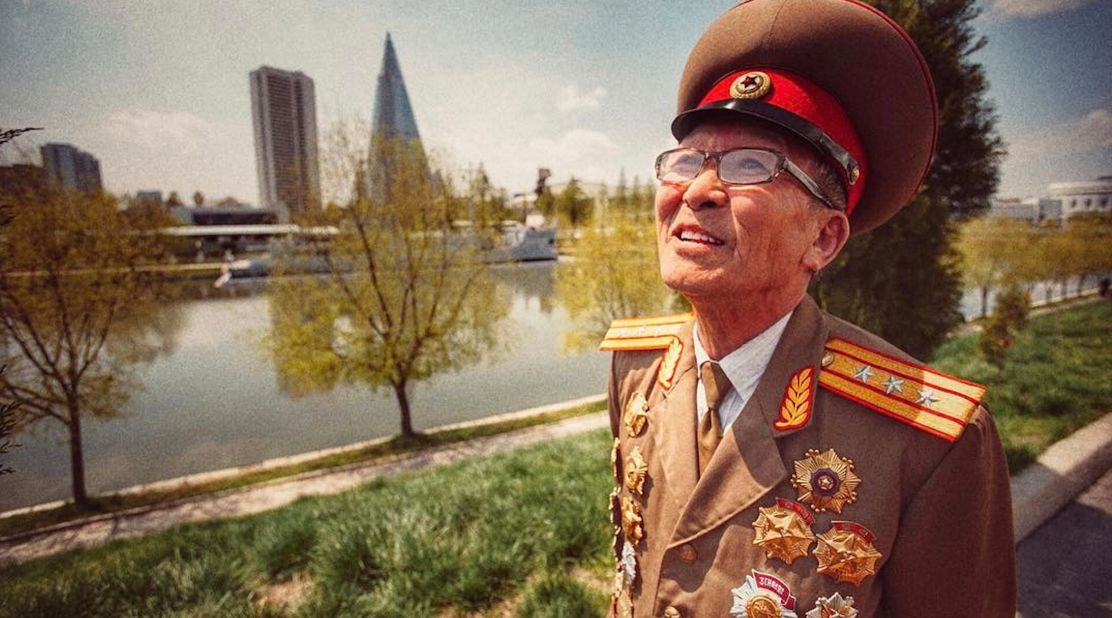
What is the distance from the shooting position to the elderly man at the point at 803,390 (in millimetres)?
1225

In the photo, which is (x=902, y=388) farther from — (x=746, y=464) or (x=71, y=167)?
(x=71, y=167)

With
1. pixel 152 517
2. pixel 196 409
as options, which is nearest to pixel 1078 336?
pixel 152 517

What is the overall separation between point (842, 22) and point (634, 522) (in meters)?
1.55

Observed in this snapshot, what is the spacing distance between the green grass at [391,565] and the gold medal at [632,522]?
5.75 ft

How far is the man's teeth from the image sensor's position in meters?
1.23

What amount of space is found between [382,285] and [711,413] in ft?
45.1

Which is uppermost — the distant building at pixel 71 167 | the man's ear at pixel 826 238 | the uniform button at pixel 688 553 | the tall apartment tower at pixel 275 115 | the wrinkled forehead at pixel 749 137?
the tall apartment tower at pixel 275 115

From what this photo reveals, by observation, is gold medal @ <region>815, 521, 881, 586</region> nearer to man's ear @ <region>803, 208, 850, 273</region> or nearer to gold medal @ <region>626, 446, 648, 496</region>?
gold medal @ <region>626, 446, 648, 496</region>

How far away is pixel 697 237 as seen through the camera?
125cm

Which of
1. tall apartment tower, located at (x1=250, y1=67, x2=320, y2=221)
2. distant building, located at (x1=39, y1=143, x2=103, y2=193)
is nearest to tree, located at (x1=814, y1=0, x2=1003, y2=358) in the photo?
distant building, located at (x1=39, y1=143, x2=103, y2=193)

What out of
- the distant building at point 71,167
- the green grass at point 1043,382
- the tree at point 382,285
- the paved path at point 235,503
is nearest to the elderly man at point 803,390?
the green grass at point 1043,382

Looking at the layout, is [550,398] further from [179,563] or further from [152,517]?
[179,563]

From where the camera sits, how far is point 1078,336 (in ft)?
39.1

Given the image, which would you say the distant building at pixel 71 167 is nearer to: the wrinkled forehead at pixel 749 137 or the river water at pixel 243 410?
the river water at pixel 243 410
